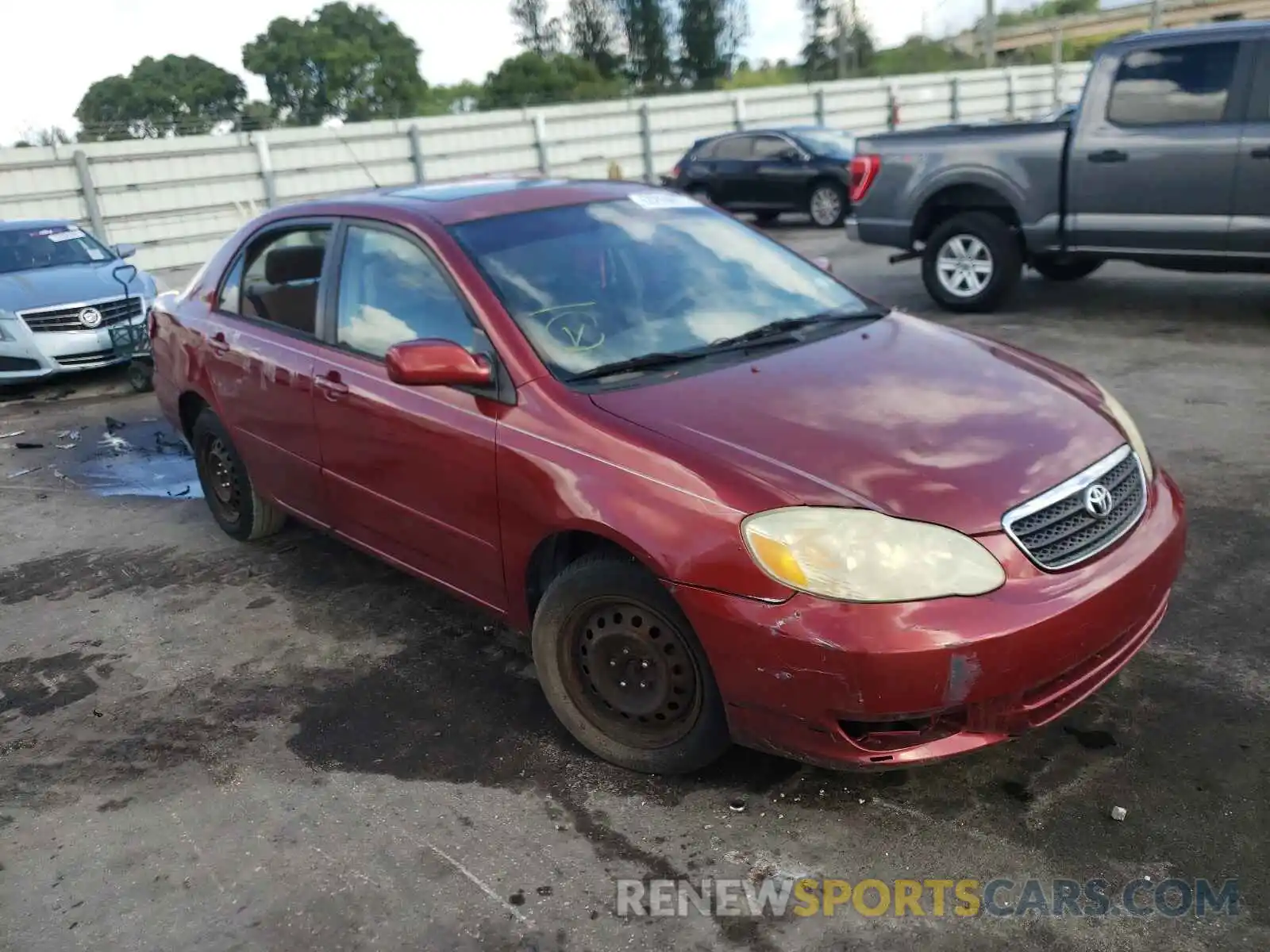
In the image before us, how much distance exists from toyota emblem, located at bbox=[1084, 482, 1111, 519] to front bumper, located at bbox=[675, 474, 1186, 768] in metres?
0.11

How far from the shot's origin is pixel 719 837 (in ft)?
9.34

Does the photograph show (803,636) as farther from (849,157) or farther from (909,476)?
(849,157)

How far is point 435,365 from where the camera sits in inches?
129

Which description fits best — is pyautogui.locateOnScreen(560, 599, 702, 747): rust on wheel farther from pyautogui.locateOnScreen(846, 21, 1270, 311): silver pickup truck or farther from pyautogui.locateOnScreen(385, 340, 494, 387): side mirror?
pyautogui.locateOnScreen(846, 21, 1270, 311): silver pickup truck

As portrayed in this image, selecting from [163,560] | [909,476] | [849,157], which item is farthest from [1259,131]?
[849,157]

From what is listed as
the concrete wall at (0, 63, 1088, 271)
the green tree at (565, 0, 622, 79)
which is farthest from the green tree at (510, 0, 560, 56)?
the concrete wall at (0, 63, 1088, 271)

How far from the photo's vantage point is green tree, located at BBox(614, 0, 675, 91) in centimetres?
8812

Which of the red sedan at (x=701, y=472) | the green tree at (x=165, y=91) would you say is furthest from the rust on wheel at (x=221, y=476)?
the green tree at (x=165, y=91)

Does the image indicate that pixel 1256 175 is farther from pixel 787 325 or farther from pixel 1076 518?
pixel 1076 518

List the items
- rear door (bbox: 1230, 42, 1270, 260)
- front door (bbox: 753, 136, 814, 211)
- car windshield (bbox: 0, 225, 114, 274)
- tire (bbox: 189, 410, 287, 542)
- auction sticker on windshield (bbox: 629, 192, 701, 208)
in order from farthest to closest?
front door (bbox: 753, 136, 814, 211) < car windshield (bbox: 0, 225, 114, 274) < rear door (bbox: 1230, 42, 1270, 260) < tire (bbox: 189, 410, 287, 542) < auction sticker on windshield (bbox: 629, 192, 701, 208)

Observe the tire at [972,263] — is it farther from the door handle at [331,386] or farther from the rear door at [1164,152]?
the door handle at [331,386]

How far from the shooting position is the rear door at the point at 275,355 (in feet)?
14.1

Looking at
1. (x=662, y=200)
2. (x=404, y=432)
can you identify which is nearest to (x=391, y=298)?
(x=404, y=432)

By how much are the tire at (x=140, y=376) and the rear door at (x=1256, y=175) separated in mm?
8304
